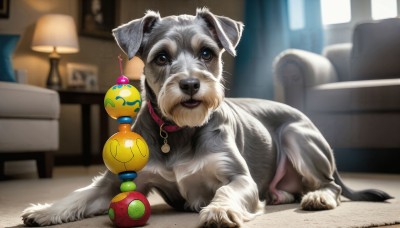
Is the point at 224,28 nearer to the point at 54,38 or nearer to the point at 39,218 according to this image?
the point at 39,218

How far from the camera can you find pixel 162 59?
1971 millimetres

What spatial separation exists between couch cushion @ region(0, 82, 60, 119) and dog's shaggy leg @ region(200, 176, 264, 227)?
8.55 ft

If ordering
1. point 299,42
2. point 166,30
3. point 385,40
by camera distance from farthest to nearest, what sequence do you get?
1. point 299,42
2. point 385,40
3. point 166,30

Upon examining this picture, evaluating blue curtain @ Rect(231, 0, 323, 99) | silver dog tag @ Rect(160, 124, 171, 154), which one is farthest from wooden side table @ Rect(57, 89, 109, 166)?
silver dog tag @ Rect(160, 124, 171, 154)

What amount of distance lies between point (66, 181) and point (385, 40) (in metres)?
3.45

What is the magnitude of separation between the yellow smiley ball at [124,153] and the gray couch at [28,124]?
2.50m

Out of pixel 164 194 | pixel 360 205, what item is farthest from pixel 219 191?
pixel 360 205

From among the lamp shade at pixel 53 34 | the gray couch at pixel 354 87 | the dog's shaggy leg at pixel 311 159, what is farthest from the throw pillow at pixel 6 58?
the dog's shaggy leg at pixel 311 159

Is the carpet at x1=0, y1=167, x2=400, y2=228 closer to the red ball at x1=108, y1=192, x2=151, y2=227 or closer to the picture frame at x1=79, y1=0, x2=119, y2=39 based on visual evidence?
the red ball at x1=108, y1=192, x2=151, y2=227

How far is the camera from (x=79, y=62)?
6848mm

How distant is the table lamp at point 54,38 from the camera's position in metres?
5.91

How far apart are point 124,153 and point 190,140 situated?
0.41 m

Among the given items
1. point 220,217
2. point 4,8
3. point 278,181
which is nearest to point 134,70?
point 4,8

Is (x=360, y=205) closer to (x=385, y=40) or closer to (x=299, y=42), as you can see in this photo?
(x=385, y=40)
